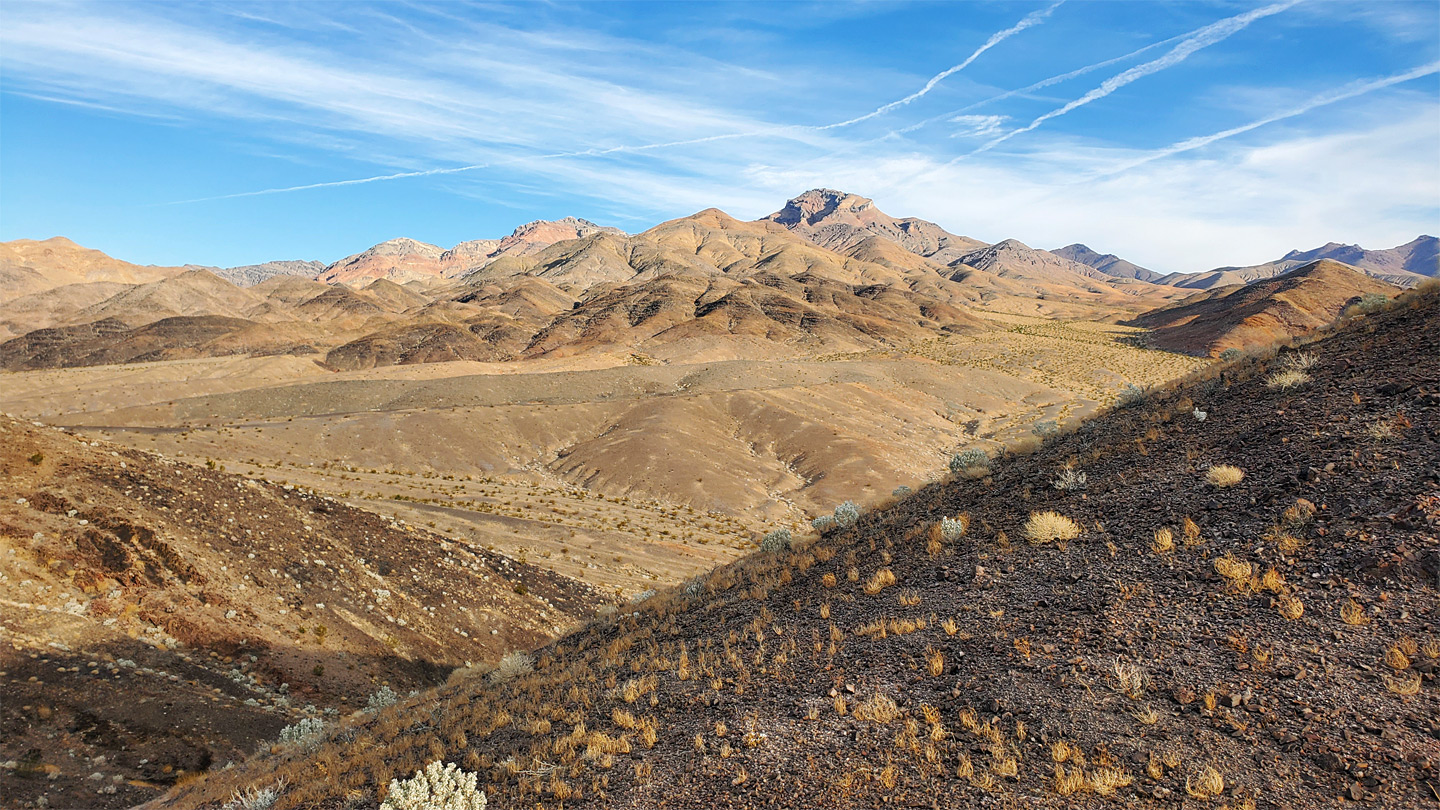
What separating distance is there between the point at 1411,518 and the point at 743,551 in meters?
27.4

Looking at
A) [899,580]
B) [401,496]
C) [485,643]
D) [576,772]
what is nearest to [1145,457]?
[899,580]

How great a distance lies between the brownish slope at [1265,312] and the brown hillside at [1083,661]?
9383 centimetres

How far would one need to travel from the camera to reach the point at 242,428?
48031 mm

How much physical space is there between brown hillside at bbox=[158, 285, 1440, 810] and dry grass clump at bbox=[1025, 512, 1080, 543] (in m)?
0.05

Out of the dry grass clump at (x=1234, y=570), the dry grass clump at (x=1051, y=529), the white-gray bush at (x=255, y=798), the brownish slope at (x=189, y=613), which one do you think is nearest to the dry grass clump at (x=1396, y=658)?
the dry grass clump at (x=1234, y=570)

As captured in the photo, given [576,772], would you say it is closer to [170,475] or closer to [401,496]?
[170,475]

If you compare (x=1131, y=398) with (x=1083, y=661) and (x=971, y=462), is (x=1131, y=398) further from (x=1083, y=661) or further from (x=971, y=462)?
(x=1083, y=661)

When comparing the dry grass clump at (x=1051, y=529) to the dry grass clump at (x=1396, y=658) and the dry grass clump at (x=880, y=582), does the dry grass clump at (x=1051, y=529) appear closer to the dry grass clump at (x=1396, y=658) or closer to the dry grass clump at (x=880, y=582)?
the dry grass clump at (x=880, y=582)

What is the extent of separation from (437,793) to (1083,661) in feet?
21.8

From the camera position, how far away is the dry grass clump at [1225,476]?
8.41 meters

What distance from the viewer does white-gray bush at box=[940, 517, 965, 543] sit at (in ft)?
32.9

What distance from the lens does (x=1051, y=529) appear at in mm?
8859

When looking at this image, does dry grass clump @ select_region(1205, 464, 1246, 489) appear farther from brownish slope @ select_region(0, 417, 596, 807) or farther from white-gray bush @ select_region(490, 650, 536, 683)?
brownish slope @ select_region(0, 417, 596, 807)

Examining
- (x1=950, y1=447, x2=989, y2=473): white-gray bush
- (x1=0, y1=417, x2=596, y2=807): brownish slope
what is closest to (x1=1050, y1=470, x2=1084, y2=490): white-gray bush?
(x1=950, y1=447, x2=989, y2=473): white-gray bush
